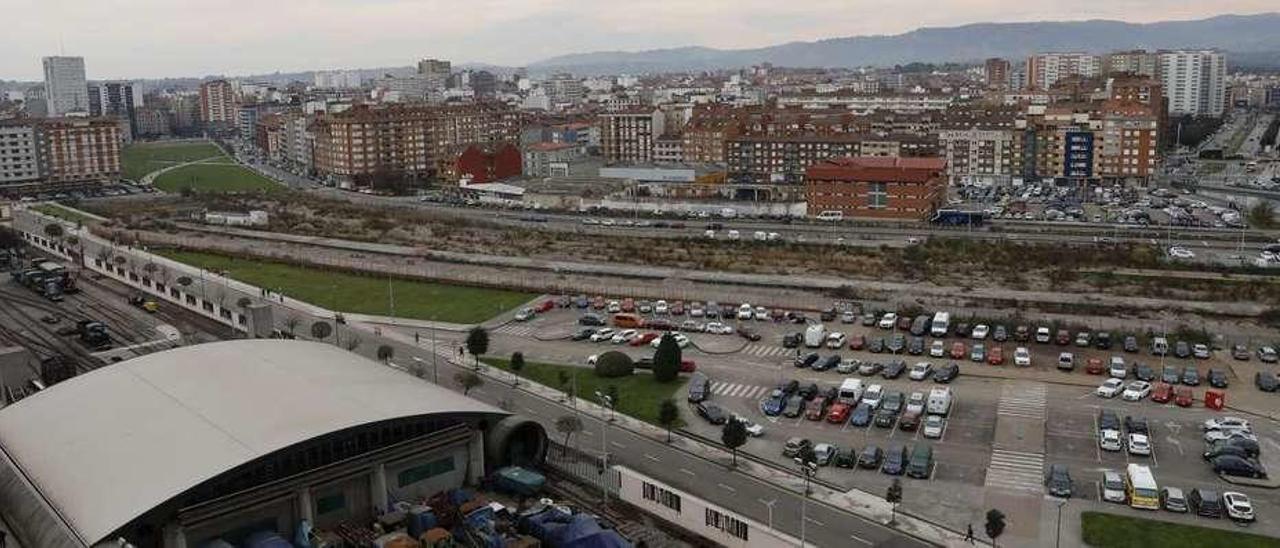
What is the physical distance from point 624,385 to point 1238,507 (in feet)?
40.0

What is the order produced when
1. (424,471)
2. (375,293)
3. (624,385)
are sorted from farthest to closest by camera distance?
(375,293) < (624,385) < (424,471)

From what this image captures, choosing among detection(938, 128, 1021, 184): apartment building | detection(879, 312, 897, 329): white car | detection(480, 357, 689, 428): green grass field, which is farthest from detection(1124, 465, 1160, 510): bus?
detection(938, 128, 1021, 184): apartment building

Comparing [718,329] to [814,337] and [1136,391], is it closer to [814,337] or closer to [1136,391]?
[814,337]

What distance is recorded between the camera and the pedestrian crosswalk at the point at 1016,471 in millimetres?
17688

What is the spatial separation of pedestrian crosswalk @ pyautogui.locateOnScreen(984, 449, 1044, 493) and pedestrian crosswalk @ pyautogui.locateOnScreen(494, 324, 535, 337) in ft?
45.2

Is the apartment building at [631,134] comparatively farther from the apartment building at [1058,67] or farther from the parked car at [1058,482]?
the apartment building at [1058,67]

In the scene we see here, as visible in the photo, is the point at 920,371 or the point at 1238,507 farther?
the point at 920,371

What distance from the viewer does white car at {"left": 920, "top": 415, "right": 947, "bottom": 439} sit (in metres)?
20.1

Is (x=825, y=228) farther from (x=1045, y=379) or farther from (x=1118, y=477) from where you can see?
(x=1118, y=477)

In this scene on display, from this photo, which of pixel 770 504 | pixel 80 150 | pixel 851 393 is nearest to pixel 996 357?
pixel 851 393

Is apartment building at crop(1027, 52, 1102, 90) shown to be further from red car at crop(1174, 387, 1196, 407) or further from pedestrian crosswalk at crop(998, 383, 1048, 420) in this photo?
pedestrian crosswalk at crop(998, 383, 1048, 420)

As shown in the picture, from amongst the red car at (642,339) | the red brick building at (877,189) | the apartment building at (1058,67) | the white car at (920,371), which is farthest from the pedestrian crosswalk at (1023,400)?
the apartment building at (1058,67)

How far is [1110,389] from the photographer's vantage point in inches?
886

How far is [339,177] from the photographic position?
241 ft
